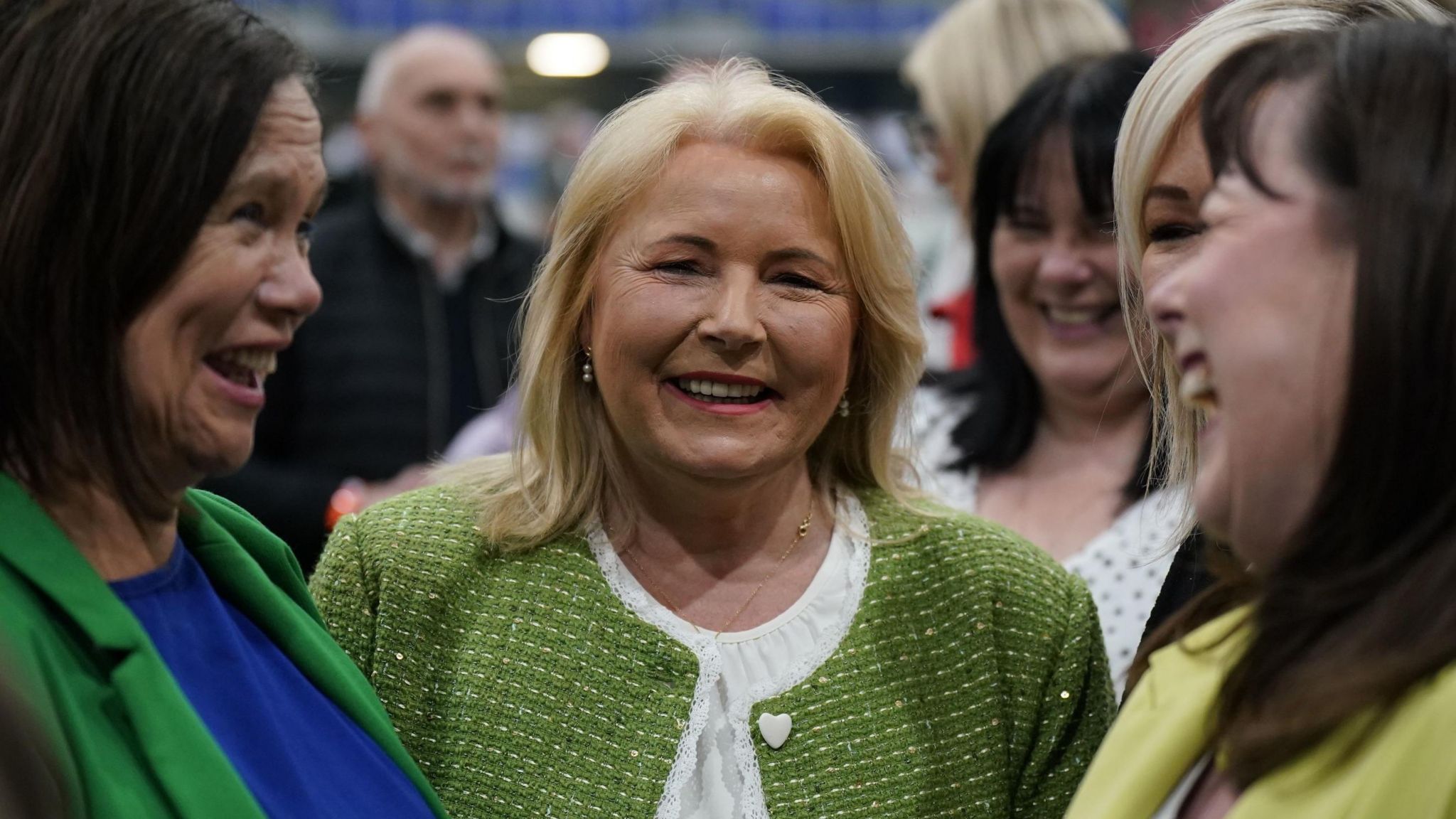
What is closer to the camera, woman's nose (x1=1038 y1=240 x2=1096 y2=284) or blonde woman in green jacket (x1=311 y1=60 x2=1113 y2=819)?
blonde woman in green jacket (x1=311 y1=60 x2=1113 y2=819)

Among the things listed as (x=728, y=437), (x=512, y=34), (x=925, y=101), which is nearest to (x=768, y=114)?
(x=728, y=437)

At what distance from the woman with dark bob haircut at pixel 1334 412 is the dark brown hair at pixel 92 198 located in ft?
3.14

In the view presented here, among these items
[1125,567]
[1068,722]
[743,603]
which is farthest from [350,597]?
[1125,567]

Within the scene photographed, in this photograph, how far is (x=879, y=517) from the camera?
244cm

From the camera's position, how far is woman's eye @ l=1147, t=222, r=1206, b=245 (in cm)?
214

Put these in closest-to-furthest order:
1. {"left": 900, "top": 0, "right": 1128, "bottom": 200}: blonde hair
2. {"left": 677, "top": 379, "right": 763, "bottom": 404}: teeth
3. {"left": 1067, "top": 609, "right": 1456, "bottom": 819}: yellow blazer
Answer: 1. {"left": 1067, "top": 609, "right": 1456, "bottom": 819}: yellow blazer
2. {"left": 677, "top": 379, "right": 763, "bottom": 404}: teeth
3. {"left": 900, "top": 0, "right": 1128, "bottom": 200}: blonde hair

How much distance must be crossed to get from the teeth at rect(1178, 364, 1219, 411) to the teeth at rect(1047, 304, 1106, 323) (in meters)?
1.55

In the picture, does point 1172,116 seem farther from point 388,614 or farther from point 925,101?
point 925,101

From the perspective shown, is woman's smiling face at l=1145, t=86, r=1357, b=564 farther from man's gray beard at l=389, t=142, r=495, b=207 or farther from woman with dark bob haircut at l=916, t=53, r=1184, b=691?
man's gray beard at l=389, t=142, r=495, b=207

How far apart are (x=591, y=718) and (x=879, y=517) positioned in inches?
22.0

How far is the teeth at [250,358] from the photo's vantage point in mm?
1653

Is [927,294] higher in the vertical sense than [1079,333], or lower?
lower

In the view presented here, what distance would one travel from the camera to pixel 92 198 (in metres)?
1.47

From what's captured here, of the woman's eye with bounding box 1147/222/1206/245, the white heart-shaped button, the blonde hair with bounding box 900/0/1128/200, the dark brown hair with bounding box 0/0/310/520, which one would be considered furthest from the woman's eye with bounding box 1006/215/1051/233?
the dark brown hair with bounding box 0/0/310/520
